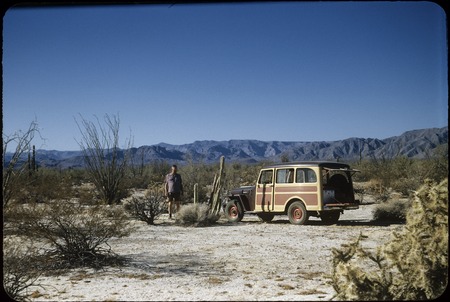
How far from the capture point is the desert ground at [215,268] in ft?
19.6

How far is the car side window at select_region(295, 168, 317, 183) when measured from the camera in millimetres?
13983

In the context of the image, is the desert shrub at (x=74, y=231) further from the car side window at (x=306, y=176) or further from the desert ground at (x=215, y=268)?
the car side window at (x=306, y=176)

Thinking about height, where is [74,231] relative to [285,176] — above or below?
below

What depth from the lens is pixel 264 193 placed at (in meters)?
15.1

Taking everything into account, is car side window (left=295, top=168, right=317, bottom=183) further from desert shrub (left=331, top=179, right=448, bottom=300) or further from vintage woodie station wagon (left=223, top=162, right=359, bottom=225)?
desert shrub (left=331, top=179, right=448, bottom=300)

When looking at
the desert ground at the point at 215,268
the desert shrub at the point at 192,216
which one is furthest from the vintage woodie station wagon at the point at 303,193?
the desert shrub at the point at 192,216

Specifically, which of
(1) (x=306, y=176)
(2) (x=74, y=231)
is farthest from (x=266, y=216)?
(2) (x=74, y=231)

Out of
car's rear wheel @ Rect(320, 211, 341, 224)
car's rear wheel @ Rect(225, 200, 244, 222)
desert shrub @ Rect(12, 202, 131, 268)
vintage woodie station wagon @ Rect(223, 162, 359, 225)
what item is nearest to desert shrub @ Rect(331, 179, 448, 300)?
desert shrub @ Rect(12, 202, 131, 268)

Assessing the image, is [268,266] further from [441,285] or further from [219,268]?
[441,285]

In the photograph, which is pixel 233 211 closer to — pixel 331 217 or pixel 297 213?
pixel 297 213

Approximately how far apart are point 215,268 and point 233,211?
8.37 meters

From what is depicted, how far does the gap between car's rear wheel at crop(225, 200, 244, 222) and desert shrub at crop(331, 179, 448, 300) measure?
35.8ft

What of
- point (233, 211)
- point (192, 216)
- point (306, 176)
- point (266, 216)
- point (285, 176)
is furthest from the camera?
point (233, 211)

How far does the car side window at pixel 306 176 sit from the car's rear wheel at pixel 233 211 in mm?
2654
